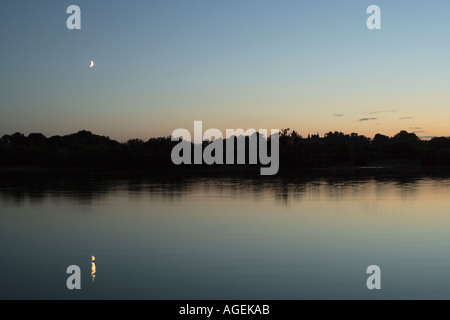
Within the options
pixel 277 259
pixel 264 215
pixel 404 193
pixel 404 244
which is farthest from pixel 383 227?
pixel 404 193

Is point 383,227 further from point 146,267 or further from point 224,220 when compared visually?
point 146,267

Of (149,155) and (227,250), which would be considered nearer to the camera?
(227,250)

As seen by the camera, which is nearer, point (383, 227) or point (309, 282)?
point (309, 282)

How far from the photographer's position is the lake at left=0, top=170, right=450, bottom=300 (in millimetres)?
7730

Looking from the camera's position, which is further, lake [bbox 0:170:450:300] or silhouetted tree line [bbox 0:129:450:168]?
silhouetted tree line [bbox 0:129:450:168]

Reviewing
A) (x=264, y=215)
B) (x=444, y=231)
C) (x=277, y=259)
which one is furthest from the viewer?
(x=264, y=215)

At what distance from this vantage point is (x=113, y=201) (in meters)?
21.4

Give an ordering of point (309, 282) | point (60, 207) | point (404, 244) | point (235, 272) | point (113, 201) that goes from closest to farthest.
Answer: point (309, 282)
point (235, 272)
point (404, 244)
point (60, 207)
point (113, 201)

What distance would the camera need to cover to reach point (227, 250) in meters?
10.7

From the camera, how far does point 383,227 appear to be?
13914 millimetres

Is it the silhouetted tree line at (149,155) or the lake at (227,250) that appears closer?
the lake at (227,250)

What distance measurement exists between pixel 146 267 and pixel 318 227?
256 inches

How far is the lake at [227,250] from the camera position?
7.73 metres

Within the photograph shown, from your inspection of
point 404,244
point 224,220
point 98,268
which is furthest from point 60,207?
point 404,244
